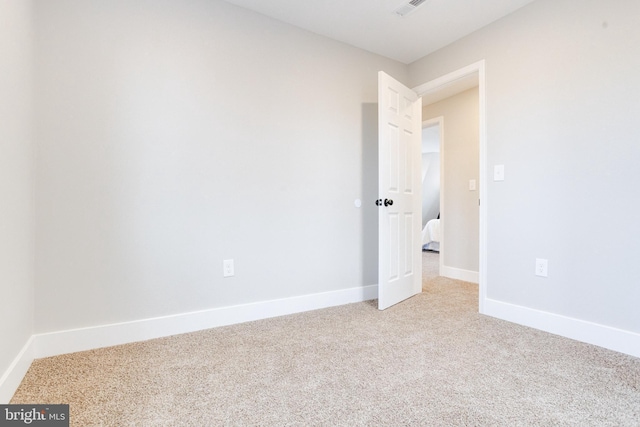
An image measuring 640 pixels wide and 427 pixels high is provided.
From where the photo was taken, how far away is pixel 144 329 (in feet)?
6.43

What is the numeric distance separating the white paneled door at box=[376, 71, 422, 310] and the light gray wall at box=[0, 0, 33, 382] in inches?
85.1

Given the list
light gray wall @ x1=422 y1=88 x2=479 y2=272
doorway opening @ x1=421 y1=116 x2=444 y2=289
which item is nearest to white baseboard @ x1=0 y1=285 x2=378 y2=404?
doorway opening @ x1=421 y1=116 x2=444 y2=289

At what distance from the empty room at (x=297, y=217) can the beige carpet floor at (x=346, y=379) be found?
0.04ft

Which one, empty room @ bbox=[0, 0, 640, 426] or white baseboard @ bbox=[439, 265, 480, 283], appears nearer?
empty room @ bbox=[0, 0, 640, 426]

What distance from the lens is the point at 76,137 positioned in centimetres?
179

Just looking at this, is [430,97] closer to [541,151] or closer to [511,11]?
[511,11]

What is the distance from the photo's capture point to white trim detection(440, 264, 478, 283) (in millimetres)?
3607

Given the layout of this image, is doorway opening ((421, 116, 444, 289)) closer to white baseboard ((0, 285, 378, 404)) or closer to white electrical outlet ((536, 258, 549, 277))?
white electrical outlet ((536, 258, 549, 277))

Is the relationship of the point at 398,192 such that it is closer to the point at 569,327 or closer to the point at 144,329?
the point at 569,327

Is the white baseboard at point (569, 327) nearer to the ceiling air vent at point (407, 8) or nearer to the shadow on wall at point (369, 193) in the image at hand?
the shadow on wall at point (369, 193)

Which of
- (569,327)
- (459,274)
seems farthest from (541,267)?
(459,274)

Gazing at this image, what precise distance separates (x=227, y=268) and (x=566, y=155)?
241 cm

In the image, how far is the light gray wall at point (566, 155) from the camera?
Answer: 1812 millimetres

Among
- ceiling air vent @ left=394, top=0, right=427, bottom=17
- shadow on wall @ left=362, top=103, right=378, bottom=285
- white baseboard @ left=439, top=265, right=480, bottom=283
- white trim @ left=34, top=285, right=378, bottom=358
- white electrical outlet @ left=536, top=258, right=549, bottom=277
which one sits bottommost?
white baseboard @ left=439, top=265, right=480, bottom=283
